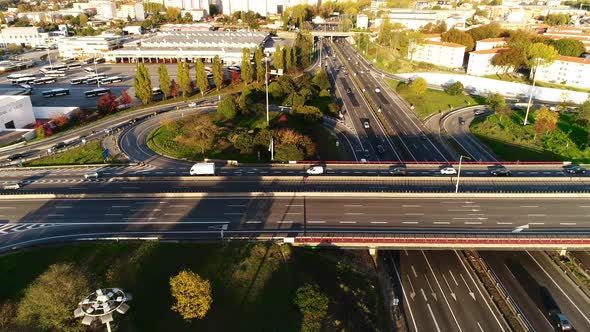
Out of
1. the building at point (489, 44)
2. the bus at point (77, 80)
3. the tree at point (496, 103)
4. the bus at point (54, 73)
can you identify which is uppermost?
the building at point (489, 44)

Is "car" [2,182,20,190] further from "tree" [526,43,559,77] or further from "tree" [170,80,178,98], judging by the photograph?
"tree" [526,43,559,77]

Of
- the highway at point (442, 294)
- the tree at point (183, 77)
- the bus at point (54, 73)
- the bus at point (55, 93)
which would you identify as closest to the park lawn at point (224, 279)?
the highway at point (442, 294)

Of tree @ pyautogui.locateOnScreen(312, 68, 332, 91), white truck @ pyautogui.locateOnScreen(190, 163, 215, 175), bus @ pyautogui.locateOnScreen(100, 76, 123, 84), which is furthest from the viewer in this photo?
bus @ pyautogui.locateOnScreen(100, 76, 123, 84)

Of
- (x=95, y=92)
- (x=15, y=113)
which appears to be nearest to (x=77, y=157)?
(x=15, y=113)

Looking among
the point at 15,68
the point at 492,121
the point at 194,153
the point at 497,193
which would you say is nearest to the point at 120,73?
the point at 15,68

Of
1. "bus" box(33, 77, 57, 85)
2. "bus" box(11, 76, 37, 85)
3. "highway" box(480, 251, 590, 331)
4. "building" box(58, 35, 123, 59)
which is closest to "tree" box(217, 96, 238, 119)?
"highway" box(480, 251, 590, 331)

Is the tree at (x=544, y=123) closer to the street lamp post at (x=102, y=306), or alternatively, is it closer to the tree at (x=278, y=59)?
the tree at (x=278, y=59)
